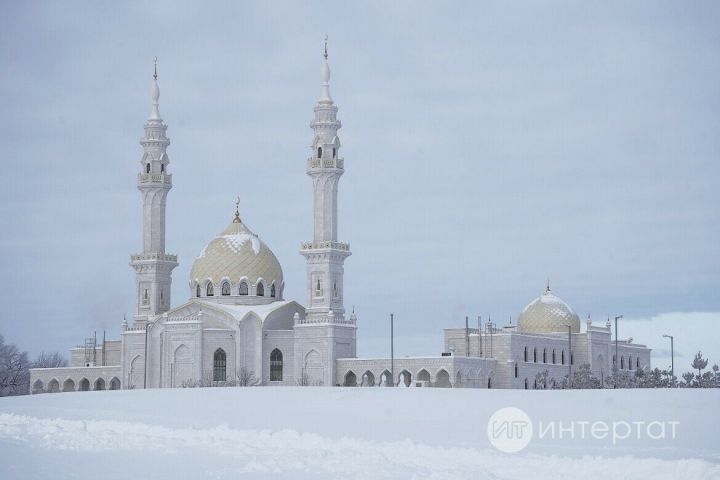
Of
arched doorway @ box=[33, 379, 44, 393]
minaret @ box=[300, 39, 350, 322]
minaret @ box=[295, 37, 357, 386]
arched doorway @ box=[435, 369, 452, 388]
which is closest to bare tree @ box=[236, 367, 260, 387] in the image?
minaret @ box=[295, 37, 357, 386]

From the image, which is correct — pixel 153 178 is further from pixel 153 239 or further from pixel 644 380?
pixel 644 380

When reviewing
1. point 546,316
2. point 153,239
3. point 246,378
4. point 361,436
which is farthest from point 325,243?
point 361,436

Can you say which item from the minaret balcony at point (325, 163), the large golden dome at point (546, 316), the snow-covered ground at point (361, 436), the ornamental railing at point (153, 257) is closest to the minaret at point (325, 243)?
the minaret balcony at point (325, 163)

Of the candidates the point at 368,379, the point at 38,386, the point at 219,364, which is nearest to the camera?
the point at 368,379

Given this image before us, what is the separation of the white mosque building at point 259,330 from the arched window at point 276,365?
0.09 m

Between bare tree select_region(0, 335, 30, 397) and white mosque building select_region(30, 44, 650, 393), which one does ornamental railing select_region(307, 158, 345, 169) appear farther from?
bare tree select_region(0, 335, 30, 397)

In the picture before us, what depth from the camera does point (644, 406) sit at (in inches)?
1467

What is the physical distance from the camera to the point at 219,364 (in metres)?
87.2

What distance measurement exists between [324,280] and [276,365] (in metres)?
6.74

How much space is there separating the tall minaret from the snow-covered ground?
4826 centimetres

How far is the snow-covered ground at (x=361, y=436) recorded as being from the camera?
27.7 m

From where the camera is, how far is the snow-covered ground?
27703 millimetres

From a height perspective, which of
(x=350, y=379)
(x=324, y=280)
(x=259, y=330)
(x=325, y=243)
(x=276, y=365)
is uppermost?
(x=325, y=243)

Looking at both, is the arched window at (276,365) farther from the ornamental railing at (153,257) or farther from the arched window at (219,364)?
the ornamental railing at (153,257)
